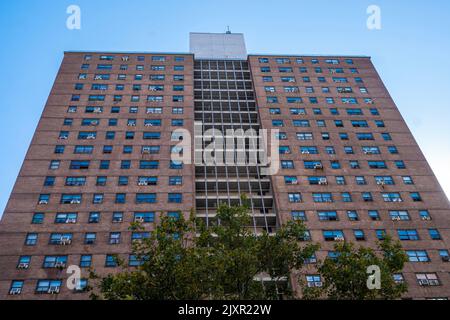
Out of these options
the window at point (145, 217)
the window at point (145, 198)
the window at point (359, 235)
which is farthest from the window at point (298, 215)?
the window at point (145, 198)

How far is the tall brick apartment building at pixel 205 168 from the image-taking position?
3788cm

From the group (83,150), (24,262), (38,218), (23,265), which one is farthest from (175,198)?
(23,265)

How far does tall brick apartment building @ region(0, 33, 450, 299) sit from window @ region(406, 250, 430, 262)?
0.13 metres

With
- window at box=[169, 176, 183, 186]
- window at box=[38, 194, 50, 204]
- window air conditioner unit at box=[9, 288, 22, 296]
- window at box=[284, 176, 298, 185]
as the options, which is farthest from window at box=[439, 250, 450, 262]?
window at box=[38, 194, 50, 204]

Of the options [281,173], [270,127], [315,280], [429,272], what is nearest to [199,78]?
[270,127]

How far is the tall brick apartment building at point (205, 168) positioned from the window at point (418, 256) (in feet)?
0.44

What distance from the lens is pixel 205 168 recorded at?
47875mm

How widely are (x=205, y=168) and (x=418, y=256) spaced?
26.1m

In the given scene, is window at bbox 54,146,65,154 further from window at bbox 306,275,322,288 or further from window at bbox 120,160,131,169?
window at bbox 306,275,322,288

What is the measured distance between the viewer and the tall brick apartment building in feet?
124

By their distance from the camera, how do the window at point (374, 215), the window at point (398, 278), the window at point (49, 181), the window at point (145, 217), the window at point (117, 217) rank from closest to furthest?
the window at point (398, 278) < the window at point (117, 217) < the window at point (145, 217) < the window at point (374, 215) < the window at point (49, 181)

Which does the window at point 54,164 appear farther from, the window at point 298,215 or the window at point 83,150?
the window at point 298,215

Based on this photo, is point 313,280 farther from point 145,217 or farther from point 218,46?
point 218,46

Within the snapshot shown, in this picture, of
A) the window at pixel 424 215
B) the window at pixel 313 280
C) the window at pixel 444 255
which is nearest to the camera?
the window at pixel 313 280
